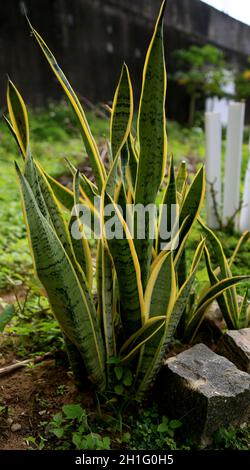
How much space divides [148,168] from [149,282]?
0.86 feet

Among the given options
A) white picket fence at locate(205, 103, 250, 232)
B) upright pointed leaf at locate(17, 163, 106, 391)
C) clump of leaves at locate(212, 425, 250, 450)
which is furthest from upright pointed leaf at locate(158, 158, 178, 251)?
white picket fence at locate(205, 103, 250, 232)

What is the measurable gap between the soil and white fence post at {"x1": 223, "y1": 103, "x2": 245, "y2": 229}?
4.91 feet

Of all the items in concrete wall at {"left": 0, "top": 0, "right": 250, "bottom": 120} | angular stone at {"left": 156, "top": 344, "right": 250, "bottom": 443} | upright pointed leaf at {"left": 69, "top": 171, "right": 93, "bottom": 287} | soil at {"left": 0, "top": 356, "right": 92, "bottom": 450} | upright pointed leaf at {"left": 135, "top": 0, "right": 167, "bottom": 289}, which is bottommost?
soil at {"left": 0, "top": 356, "right": 92, "bottom": 450}

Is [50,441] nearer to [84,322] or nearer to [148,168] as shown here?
[84,322]

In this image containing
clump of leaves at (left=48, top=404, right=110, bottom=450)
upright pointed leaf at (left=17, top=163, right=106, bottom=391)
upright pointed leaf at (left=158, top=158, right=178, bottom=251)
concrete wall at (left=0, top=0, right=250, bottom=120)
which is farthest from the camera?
concrete wall at (left=0, top=0, right=250, bottom=120)

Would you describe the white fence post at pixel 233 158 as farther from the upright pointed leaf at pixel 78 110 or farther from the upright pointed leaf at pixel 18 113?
the upright pointed leaf at pixel 18 113

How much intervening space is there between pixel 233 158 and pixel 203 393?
1.59m

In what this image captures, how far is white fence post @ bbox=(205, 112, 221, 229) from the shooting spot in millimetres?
2314

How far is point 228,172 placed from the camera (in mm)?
2381

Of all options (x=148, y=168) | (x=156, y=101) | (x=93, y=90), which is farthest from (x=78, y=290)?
(x=93, y=90)

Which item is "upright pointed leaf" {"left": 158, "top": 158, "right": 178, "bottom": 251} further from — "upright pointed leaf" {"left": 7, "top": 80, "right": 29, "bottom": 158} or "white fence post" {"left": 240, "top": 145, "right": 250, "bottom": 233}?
"white fence post" {"left": 240, "top": 145, "right": 250, "bottom": 233}

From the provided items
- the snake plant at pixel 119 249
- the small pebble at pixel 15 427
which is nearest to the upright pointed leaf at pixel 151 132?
the snake plant at pixel 119 249

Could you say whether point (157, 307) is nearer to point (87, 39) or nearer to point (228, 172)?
point (228, 172)

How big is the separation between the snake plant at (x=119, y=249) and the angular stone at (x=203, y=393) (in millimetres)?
56
